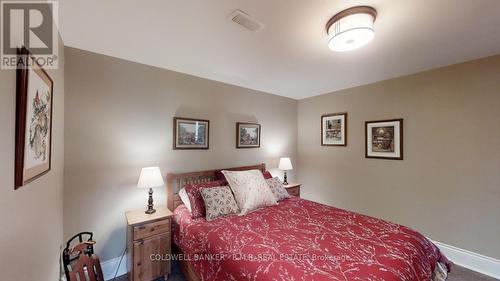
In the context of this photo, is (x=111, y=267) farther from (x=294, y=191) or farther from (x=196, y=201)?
(x=294, y=191)

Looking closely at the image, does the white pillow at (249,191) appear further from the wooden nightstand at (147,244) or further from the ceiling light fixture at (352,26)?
the ceiling light fixture at (352,26)

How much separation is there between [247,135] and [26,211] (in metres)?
2.69

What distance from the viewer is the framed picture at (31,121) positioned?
3.16ft

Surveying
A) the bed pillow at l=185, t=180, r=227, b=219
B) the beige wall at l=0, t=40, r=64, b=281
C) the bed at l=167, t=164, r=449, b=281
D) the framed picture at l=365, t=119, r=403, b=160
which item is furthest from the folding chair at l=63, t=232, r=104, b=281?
the framed picture at l=365, t=119, r=403, b=160

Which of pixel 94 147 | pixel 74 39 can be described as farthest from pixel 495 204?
pixel 74 39

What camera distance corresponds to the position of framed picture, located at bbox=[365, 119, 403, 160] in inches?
114

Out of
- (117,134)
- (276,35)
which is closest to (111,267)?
(117,134)

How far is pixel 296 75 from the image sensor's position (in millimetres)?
2887

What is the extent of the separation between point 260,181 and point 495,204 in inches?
105

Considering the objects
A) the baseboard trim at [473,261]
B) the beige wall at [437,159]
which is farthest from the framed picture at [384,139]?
the baseboard trim at [473,261]

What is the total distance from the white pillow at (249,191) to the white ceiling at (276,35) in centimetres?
144

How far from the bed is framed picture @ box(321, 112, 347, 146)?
1649 millimetres

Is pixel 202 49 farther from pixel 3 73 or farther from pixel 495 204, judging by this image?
pixel 495 204

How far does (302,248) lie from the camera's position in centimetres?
150
